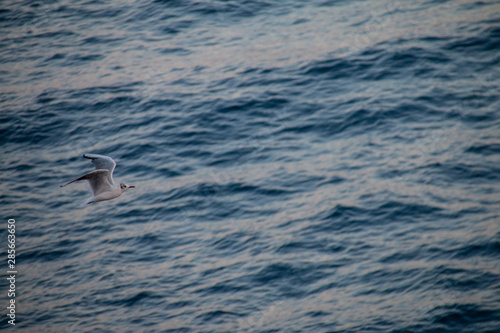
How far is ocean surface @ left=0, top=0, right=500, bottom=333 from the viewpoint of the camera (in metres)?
15.1

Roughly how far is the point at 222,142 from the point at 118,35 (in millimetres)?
9067

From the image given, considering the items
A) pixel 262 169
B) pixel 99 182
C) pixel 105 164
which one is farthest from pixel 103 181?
pixel 262 169

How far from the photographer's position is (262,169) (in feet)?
60.7

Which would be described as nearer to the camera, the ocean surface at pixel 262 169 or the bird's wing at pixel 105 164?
the bird's wing at pixel 105 164

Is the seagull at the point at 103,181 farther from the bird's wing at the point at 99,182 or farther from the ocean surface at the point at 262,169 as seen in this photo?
the ocean surface at the point at 262,169

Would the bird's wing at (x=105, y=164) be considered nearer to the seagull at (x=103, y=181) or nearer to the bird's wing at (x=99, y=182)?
the seagull at (x=103, y=181)

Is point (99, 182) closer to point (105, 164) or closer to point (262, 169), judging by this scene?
point (105, 164)

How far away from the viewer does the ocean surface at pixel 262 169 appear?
15055 millimetres

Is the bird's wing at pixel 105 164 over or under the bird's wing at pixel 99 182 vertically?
over

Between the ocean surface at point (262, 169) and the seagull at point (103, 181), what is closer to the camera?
the seagull at point (103, 181)

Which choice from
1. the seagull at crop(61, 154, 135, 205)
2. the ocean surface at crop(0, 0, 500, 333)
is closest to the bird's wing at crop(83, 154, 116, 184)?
the seagull at crop(61, 154, 135, 205)

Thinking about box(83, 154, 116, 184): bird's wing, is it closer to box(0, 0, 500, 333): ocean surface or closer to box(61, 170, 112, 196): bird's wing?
box(61, 170, 112, 196): bird's wing

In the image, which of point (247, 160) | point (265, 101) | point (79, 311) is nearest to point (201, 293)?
point (79, 311)

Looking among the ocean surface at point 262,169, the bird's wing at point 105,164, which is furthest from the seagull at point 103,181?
the ocean surface at point 262,169
